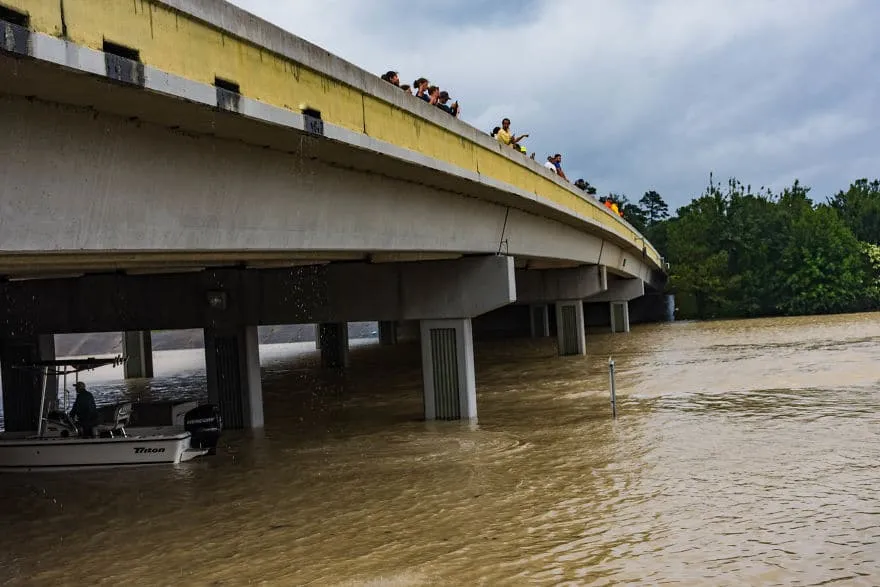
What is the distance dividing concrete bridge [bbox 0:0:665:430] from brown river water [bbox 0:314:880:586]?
2.81m

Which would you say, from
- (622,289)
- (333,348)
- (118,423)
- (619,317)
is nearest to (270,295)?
(118,423)

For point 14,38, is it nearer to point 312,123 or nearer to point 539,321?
point 312,123

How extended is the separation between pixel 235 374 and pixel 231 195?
34.9 ft

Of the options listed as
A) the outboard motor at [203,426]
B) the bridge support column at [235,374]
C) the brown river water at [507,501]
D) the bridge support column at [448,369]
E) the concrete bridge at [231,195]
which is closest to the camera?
the concrete bridge at [231,195]

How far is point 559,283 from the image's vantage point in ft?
129

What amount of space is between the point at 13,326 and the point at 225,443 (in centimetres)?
669

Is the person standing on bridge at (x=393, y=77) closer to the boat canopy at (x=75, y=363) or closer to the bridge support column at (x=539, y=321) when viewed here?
the boat canopy at (x=75, y=363)

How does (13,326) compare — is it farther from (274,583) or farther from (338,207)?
(274,583)

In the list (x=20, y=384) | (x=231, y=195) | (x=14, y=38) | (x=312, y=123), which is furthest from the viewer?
(x=20, y=384)

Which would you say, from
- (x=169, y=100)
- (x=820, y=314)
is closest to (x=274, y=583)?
(x=169, y=100)

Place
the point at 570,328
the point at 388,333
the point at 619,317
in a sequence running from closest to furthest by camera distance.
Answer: the point at 570,328
the point at 619,317
the point at 388,333

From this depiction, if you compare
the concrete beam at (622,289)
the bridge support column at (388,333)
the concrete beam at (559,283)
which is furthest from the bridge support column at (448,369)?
the bridge support column at (388,333)

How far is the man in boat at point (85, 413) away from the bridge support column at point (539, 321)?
4541cm

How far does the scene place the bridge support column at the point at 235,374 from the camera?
68.6 feet
